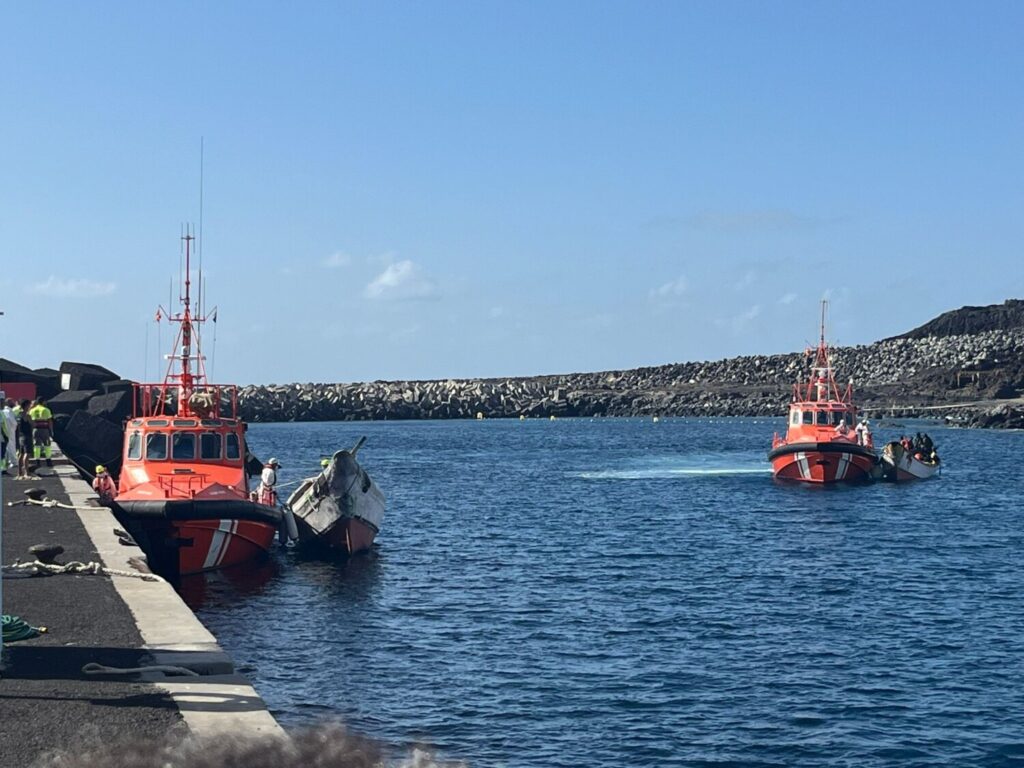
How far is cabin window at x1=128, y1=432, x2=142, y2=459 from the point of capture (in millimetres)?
28438

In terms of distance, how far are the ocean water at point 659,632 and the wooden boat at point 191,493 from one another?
3.33ft

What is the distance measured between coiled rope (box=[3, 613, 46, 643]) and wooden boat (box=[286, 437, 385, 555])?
57.3 ft

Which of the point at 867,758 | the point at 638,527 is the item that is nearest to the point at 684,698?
the point at 867,758

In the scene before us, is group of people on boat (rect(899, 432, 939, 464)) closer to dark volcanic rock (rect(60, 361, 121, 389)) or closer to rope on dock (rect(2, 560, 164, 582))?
dark volcanic rock (rect(60, 361, 121, 389))

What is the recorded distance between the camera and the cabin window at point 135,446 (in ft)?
93.3

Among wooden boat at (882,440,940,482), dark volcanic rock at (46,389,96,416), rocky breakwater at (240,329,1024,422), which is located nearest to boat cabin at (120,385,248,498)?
dark volcanic rock at (46,389,96,416)

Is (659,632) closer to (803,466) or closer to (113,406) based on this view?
(113,406)

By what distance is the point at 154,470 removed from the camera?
1099 inches

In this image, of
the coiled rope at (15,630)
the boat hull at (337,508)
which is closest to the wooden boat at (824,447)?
Result: the boat hull at (337,508)

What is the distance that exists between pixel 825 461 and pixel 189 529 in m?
32.3

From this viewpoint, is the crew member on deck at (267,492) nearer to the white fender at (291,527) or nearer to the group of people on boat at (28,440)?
the white fender at (291,527)

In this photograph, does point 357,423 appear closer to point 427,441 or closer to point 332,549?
point 427,441

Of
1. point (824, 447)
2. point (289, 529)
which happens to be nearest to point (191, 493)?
point (289, 529)

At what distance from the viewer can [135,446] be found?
28594 millimetres
